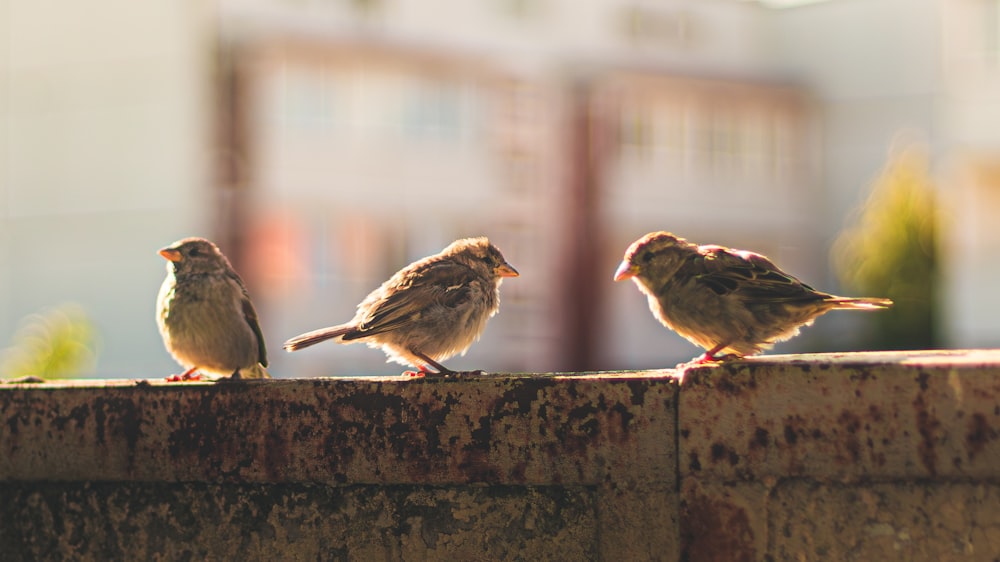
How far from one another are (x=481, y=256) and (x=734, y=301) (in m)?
1.31

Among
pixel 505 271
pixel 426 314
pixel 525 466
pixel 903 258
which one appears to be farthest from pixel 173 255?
pixel 903 258

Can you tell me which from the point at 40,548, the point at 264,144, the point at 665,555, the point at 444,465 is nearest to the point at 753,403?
the point at 665,555

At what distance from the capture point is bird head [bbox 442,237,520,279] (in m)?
5.62

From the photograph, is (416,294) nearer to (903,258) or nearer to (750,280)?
(750,280)

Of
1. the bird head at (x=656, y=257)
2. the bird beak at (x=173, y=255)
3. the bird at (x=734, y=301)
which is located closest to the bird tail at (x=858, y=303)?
the bird at (x=734, y=301)

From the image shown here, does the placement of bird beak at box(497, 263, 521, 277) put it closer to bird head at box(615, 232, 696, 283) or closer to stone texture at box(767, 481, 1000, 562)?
bird head at box(615, 232, 696, 283)

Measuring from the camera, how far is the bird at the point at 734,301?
4723mm

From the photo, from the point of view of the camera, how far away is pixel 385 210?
82.2 feet

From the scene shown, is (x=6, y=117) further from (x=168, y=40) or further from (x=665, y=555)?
(x=665, y=555)

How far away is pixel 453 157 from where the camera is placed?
26266mm

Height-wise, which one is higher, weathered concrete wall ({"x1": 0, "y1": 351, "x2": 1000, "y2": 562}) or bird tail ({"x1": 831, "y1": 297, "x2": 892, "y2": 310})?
bird tail ({"x1": 831, "y1": 297, "x2": 892, "y2": 310})

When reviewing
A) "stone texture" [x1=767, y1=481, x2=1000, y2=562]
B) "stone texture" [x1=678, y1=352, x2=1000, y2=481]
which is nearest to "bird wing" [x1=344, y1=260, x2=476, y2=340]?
"stone texture" [x1=678, y1=352, x2=1000, y2=481]

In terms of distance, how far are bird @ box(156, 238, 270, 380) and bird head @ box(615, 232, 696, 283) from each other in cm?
167

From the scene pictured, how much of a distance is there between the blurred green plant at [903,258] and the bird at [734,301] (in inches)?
741
